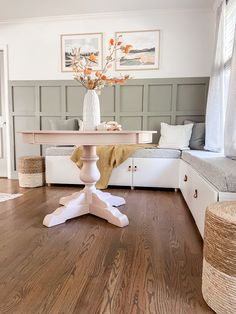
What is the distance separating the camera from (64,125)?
350 cm

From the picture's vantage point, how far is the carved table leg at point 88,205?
75.3 inches

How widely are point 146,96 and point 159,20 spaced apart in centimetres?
108

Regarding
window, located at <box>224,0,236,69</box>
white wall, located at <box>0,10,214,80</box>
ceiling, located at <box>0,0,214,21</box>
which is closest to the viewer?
window, located at <box>224,0,236,69</box>

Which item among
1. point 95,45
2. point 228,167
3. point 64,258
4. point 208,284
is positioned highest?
point 95,45

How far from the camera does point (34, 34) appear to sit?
3.73 meters

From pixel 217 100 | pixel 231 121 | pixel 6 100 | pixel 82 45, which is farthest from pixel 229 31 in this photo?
pixel 6 100

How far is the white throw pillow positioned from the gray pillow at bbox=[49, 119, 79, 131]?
4.20ft

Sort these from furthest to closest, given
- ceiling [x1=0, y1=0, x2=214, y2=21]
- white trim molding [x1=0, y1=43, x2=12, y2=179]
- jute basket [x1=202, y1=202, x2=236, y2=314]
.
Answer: white trim molding [x1=0, y1=43, x2=12, y2=179] < ceiling [x1=0, y1=0, x2=214, y2=21] < jute basket [x1=202, y1=202, x2=236, y2=314]

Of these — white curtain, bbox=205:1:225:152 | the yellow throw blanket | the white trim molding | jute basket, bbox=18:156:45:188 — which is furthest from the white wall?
jute basket, bbox=18:156:45:188

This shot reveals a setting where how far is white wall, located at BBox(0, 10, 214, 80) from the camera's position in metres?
3.40

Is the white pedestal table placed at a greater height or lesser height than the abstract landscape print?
lesser

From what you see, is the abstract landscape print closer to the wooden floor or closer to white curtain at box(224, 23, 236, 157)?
white curtain at box(224, 23, 236, 157)

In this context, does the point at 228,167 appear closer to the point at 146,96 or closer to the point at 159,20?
the point at 146,96

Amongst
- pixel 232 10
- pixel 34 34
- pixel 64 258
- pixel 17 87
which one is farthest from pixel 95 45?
pixel 64 258
